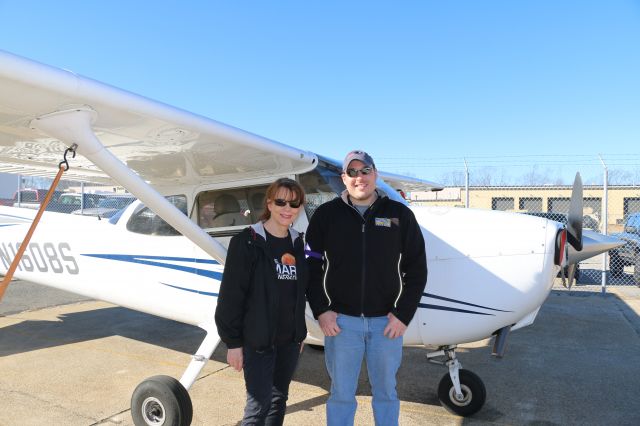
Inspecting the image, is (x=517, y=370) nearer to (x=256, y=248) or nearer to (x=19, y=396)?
(x=256, y=248)

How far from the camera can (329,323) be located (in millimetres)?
2209

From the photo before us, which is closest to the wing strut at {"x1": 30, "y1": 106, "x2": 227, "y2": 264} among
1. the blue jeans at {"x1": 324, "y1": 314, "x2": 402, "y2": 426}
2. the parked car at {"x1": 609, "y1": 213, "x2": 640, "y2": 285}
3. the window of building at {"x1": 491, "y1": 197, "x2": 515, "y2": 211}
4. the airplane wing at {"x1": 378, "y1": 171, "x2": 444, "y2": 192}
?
the blue jeans at {"x1": 324, "y1": 314, "x2": 402, "y2": 426}

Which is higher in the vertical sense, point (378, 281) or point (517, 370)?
point (378, 281)

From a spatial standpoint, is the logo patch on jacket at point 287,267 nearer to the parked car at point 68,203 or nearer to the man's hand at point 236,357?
the man's hand at point 236,357

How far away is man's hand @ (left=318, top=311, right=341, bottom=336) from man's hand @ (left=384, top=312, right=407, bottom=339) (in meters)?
0.23

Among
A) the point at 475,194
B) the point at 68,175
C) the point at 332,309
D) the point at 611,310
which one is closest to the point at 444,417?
the point at 332,309

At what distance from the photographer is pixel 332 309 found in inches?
89.0

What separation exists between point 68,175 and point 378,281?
185 inches

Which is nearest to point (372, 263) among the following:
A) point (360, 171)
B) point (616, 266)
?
point (360, 171)

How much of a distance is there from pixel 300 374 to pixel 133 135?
2712 mm

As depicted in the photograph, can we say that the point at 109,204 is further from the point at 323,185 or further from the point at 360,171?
the point at 360,171

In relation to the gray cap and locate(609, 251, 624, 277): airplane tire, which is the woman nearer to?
the gray cap

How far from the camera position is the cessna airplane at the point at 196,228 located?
2592 mm

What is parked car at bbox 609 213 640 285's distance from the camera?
966 centimetres
